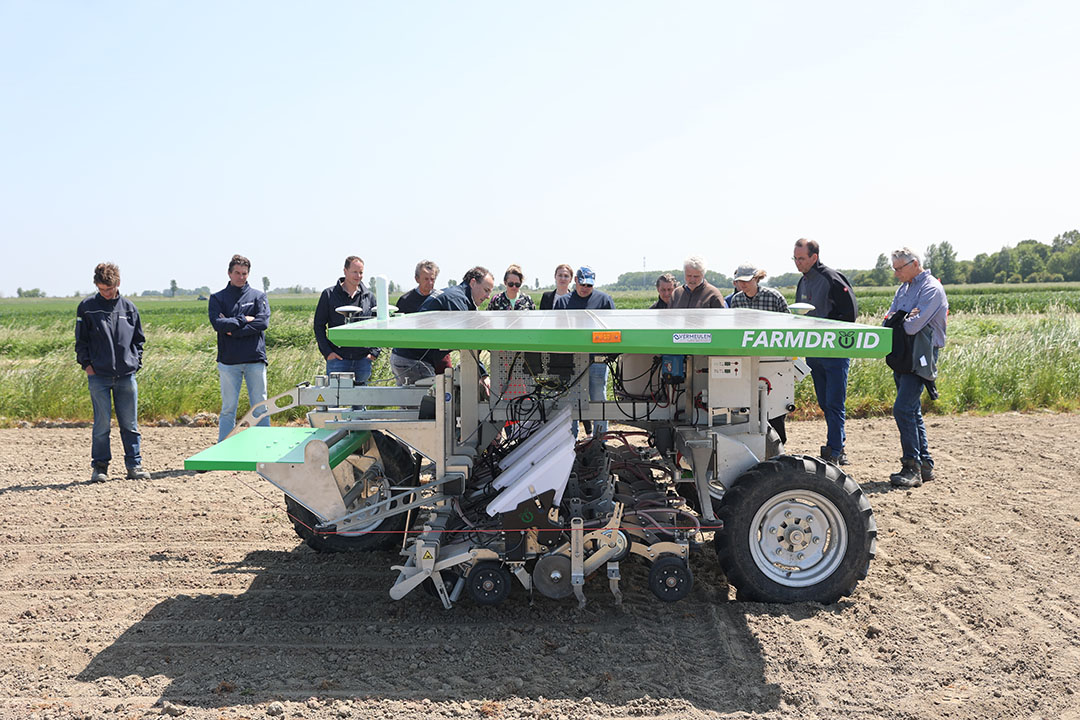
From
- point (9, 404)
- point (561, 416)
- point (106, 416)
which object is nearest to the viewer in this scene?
point (561, 416)

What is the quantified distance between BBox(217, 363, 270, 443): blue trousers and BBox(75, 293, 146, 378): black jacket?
0.86 metres

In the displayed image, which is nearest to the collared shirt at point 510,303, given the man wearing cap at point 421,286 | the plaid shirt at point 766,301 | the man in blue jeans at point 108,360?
the man wearing cap at point 421,286

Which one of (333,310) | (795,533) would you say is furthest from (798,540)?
(333,310)

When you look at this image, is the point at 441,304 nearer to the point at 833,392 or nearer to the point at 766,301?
the point at 766,301

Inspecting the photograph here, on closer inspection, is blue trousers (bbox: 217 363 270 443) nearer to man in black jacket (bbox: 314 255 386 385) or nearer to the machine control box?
man in black jacket (bbox: 314 255 386 385)

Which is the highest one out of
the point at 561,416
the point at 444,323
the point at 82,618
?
the point at 444,323

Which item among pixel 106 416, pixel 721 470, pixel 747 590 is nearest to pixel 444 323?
pixel 721 470

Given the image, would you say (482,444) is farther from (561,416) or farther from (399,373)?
(399,373)

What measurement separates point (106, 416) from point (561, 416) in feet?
17.1

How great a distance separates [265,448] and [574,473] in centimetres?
200

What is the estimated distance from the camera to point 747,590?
4762 mm

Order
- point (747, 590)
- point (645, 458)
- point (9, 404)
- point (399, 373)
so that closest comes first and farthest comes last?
point (747, 590), point (645, 458), point (399, 373), point (9, 404)

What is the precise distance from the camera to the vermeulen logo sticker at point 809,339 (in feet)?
14.4

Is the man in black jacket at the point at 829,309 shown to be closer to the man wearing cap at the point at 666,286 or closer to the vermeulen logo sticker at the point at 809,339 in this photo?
the man wearing cap at the point at 666,286
